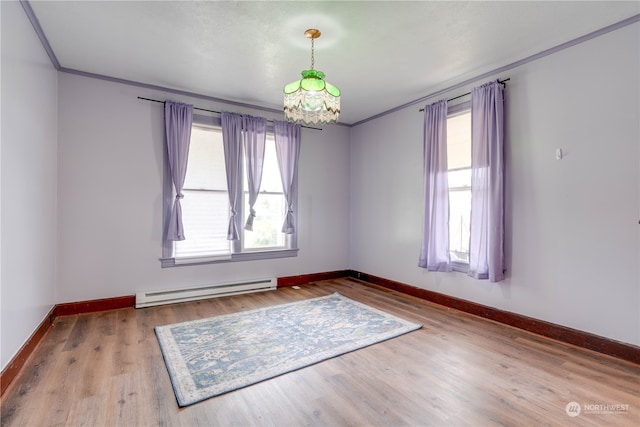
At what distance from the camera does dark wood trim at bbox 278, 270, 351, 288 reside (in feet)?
16.5

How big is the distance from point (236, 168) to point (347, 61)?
2.10m

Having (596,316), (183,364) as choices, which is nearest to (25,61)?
(183,364)

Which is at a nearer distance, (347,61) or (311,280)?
(347,61)

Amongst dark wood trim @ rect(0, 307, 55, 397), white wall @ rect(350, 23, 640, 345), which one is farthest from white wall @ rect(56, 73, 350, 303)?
white wall @ rect(350, 23, 640, 345)

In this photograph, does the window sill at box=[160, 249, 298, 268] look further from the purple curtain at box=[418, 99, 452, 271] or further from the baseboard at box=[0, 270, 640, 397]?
the purple curtain at box=[418, 99, 452, 271]

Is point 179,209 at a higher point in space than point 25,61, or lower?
lower

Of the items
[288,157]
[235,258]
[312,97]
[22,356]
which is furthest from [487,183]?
[22,356]

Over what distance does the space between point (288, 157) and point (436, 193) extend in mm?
2254

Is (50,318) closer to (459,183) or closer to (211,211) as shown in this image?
(211,211)

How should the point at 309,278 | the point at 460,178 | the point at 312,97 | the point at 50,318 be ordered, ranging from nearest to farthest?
the point at 312,97
the point at 50,318
the point at 460,178
the point at 309,278

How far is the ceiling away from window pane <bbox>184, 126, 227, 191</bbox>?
0.68 meters

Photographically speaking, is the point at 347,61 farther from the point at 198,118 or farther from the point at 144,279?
the point at 144,279

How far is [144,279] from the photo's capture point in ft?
13.2

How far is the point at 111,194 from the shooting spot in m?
3.83
